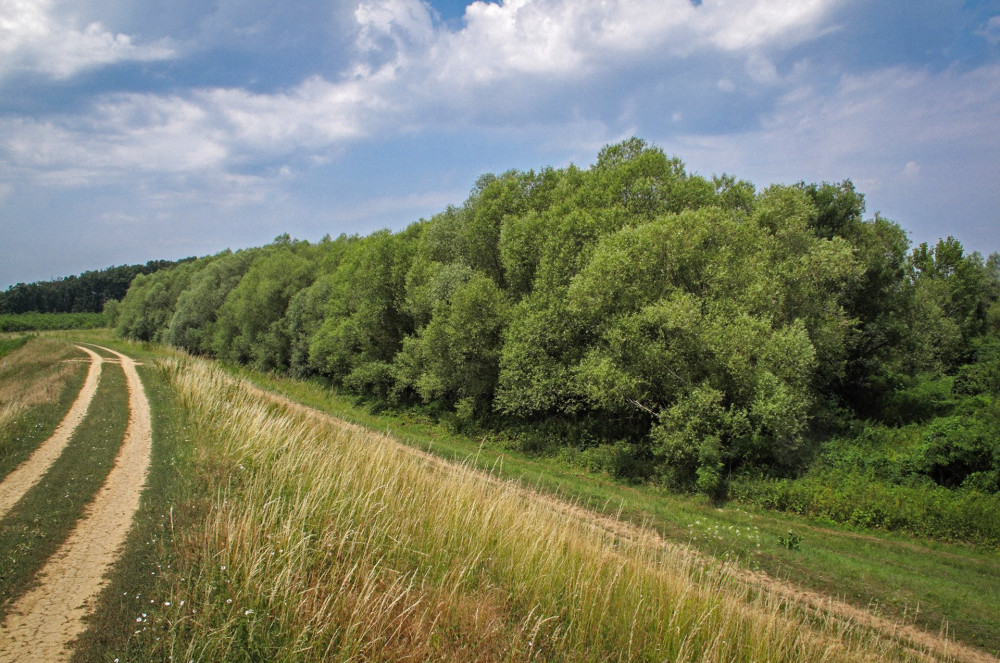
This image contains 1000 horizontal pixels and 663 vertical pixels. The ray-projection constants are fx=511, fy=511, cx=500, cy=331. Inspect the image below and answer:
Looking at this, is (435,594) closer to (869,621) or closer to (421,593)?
(421,593)

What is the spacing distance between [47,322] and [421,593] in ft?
419

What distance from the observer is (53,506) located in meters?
8.47

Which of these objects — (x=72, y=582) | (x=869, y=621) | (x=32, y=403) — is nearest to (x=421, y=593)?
(x=72, y=582)

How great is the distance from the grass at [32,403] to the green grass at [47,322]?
64.3 metres

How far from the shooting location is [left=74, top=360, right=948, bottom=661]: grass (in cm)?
506

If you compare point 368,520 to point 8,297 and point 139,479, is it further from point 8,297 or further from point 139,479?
point 8,297

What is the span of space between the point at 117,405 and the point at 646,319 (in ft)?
64.3

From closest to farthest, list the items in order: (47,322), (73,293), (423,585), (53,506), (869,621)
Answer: (423,585) < (869,621) < (53,506) < (47,322) < (73,293)

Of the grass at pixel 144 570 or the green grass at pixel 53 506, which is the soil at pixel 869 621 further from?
the green grass at pixel 53 506

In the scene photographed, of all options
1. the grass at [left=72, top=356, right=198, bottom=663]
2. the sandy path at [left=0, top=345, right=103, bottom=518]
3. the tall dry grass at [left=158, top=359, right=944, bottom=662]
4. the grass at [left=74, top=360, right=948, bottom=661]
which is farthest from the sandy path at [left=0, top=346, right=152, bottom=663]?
the sandy path at [left=0, top=345, right=103, bottom=518]

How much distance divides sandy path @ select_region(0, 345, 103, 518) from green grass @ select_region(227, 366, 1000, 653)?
822 centimetres

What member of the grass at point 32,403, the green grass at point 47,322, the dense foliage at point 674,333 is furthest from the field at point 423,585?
the green grass at point 47,322

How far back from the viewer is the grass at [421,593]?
199 inches

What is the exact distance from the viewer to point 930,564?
39.3 ft
